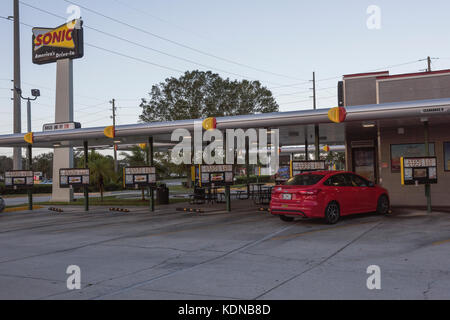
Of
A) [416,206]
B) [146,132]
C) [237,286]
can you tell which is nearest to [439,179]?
[416,206]

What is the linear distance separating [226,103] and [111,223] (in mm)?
29462

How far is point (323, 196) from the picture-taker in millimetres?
11414

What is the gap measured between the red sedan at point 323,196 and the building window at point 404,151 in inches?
141

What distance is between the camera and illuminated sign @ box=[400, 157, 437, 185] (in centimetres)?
1338

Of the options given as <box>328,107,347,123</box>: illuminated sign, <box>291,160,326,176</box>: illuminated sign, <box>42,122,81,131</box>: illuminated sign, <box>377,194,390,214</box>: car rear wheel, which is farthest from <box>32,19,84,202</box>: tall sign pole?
<box>377,194,390,214</box>: car rear wheel

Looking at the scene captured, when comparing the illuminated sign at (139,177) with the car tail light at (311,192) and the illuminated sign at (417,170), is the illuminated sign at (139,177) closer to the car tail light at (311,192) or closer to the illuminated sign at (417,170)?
the car tail light at (311,192)

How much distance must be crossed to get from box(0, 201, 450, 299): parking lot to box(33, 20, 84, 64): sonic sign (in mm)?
15838

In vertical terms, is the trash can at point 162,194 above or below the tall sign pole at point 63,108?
below

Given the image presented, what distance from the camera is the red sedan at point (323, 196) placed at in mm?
11328

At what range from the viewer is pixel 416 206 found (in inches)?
623

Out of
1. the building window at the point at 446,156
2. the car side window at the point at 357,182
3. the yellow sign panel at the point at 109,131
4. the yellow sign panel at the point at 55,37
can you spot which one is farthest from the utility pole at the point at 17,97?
the building window at the point at 446,156
